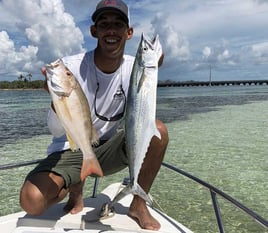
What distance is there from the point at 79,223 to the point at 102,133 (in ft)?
2.97

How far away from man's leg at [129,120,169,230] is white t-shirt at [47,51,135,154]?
0.47 meters

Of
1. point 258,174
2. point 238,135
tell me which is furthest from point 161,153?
point 238,135

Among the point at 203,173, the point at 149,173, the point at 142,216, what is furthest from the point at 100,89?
the point at 203,173

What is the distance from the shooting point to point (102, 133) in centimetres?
354

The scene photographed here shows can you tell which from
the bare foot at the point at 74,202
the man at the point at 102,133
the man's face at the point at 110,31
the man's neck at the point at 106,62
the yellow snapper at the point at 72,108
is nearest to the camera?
the yellow snapper at the point at 72,108

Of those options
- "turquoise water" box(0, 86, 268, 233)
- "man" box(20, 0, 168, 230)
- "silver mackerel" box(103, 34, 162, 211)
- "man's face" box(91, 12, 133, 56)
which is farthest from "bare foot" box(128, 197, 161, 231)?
"turquoise water" box(0, 86, 268, 233)

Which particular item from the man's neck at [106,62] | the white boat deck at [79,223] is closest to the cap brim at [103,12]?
the man's neck at [106,62]

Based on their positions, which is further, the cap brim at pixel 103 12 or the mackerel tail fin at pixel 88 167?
the cap brim at pixel 103 12

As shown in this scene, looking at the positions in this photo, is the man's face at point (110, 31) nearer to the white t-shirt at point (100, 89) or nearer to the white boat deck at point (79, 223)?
the white t-shirt at point (100, 89)

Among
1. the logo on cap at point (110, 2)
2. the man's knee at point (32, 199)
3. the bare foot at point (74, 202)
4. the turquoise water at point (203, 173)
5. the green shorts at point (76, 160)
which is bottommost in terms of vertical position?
the turquoise water at point (203, 173)

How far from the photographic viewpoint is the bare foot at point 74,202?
3557 mm

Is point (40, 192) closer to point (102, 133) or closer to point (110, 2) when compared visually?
point (102, 133)

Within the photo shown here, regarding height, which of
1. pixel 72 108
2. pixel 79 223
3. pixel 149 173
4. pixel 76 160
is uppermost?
pixel 72 108

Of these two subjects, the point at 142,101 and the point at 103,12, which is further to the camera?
the point at 103,12
